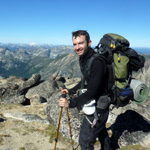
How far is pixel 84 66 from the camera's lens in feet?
21.4

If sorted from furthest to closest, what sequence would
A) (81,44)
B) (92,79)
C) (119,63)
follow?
1. (119,63)
2. (81,44)
3. (92,79)

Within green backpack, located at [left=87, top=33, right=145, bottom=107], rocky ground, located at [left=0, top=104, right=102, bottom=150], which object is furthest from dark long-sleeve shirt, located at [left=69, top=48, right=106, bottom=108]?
rocky ground, located at [left=0, top=104, right=102, bottom=150]

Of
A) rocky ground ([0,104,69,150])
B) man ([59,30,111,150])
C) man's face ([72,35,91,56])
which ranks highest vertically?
man's face ([72,35,91,56])

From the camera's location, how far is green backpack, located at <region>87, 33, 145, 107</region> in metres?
6.54

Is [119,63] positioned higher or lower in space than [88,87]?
higher

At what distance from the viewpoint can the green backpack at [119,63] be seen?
6.54 meters

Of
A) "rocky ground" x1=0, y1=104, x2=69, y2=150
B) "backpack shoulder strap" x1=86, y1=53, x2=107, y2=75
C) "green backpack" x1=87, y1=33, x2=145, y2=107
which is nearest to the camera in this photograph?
"backpack shoulder strap" x1=86, y1=53, x2=107, y2=75

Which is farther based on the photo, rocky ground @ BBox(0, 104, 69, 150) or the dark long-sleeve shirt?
rocky ground @ BBox(0, 104, 69, 150)

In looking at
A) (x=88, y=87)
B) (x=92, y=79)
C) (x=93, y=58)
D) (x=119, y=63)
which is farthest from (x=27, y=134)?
(x=119, y=63)

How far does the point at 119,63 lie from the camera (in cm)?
651

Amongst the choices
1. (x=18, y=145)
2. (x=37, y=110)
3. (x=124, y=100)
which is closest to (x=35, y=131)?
(x=18, y=145)

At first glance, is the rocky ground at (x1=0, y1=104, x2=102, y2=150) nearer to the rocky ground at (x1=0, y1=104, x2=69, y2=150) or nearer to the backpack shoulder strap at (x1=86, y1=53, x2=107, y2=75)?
Answer: the rocky ground at (x1=0, y1=104, x2=69, y2=150)

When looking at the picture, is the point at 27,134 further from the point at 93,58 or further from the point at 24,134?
the point at 93,58

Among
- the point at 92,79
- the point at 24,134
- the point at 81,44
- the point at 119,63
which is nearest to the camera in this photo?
the point at 92,79
